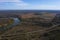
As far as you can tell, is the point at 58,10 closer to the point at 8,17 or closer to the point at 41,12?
the point at 41,12

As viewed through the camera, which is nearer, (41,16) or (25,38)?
(25,38)

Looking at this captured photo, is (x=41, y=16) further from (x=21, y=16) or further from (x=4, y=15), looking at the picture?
(x=4, y=15)

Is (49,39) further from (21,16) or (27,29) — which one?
(21,16)

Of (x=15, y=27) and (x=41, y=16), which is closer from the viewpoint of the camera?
(x=15, y=27)

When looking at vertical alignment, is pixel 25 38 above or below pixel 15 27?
below

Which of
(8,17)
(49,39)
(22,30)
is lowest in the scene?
(49,39)

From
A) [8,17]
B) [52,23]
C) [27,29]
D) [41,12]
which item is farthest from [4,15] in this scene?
[52,23]

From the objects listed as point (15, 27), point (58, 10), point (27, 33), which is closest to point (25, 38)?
point (27, 33)

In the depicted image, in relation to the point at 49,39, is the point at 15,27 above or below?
above
